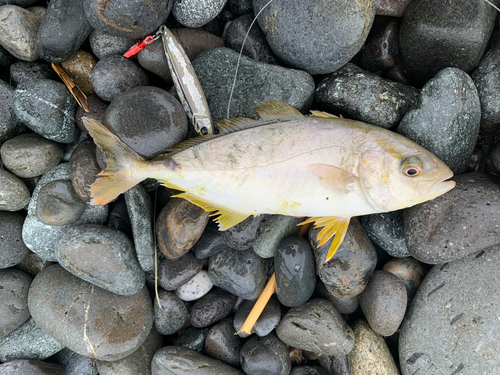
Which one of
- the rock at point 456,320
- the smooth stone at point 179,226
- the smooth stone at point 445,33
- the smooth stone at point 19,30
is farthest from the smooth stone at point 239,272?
the smooth stone at point 19,30

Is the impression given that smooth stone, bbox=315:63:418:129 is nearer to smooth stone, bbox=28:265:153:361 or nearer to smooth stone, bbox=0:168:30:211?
smooth stone, bbox=28:265:153:361

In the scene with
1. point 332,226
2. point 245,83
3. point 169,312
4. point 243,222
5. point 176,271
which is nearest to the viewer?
point 332,226

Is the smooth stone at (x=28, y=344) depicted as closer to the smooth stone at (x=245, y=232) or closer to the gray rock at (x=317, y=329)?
the smooth stone at (x=245, y=232)

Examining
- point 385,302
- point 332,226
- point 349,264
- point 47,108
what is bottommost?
point 385,302

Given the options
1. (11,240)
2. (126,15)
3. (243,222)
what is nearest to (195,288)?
(243,222)

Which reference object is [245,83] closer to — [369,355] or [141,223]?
[141,223]

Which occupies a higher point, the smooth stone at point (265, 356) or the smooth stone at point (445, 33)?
the smooth stone at point (445, 33)

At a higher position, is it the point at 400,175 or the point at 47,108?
the point at 400,175
